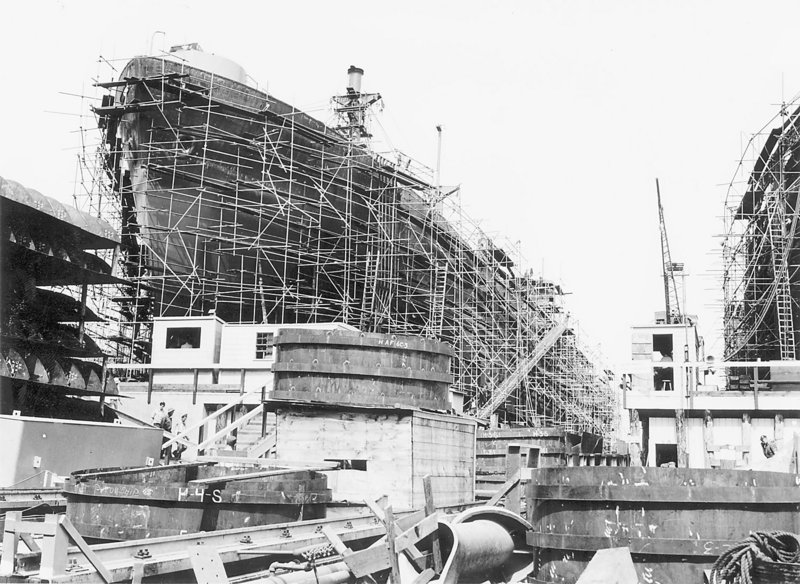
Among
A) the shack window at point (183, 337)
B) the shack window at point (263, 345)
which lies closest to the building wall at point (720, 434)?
the shack window at point (263, 345)

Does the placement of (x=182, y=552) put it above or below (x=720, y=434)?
below

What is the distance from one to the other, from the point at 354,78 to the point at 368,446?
5209 centimetres

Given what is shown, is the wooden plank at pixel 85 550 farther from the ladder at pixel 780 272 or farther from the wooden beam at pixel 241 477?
the ladder at pixel 780 272

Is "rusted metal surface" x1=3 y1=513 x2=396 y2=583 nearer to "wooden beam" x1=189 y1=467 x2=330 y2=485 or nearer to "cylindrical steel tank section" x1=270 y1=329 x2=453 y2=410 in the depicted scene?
"wooden beam" x1=189 y1=467 x2=330 y2=485

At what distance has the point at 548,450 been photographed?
22.5 metres

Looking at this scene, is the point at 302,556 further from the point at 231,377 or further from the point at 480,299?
the point at 480,299

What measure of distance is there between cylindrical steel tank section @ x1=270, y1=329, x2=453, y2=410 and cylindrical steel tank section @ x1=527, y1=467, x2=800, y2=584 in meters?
5.70

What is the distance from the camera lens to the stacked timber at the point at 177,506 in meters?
9.95

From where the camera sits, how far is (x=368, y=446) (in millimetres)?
14023

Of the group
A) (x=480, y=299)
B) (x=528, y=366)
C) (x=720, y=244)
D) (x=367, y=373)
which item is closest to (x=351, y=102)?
(x=480, y=299)

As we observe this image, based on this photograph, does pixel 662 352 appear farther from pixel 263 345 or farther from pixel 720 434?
pixel 263 345

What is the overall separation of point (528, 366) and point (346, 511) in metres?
37.0

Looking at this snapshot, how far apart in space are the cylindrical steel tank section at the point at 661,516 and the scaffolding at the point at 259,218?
30417 millimetres

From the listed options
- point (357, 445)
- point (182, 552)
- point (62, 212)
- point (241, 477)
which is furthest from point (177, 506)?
point (62, 212)
